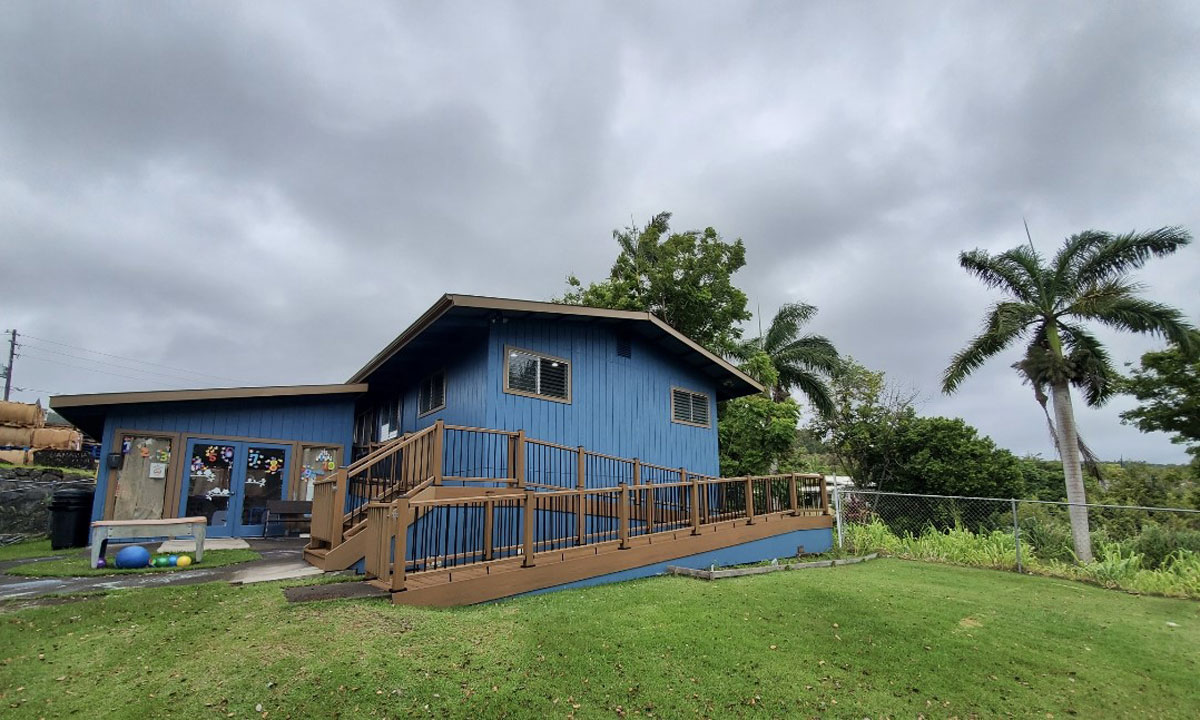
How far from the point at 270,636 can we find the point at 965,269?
68.5 ft

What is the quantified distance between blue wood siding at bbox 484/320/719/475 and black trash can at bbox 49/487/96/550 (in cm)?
863

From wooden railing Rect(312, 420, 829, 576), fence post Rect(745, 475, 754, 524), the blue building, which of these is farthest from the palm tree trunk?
fence post Rect(745, 475, 754, 524)

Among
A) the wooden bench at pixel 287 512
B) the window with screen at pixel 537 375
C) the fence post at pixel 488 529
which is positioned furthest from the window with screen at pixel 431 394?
the fence post at pixel 488 529

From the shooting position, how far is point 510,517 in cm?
759

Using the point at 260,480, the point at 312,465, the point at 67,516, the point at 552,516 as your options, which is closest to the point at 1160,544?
the point at 552,516

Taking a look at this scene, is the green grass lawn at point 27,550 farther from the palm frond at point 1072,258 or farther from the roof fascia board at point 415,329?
the palm frond at point 1072,258

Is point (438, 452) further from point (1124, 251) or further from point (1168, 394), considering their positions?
point (1168, 394)

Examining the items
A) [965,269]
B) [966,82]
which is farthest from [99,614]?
[965,269]

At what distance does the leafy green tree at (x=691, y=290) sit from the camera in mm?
25125

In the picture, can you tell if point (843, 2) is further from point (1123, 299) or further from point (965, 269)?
point (1123, 299)

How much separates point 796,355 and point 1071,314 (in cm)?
934

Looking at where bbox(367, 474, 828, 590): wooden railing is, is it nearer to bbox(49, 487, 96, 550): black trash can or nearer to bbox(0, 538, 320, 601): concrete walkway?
bbox(0, 538, 320, 601): concrete walkway

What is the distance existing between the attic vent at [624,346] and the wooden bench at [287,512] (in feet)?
26.0

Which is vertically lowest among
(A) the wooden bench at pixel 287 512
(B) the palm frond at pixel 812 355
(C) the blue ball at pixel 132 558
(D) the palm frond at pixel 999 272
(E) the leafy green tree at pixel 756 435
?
(C) the blue ball at pixel 132 558
